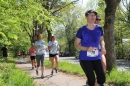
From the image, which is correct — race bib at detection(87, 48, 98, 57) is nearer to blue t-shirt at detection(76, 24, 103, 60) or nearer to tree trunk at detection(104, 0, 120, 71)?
blue t-shirt at detection(76, 24, 103, 60)

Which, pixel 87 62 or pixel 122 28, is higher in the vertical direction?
pixel 122 28

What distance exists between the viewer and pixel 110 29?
9.64m

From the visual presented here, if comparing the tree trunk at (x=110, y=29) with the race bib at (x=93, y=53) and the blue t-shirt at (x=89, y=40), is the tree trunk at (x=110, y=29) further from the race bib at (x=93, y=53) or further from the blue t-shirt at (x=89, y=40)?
the race bib at (x=93, y=53)

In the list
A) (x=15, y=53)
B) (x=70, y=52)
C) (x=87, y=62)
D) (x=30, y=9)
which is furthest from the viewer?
(x=70, y=52)

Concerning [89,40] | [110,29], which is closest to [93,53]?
[89,40]

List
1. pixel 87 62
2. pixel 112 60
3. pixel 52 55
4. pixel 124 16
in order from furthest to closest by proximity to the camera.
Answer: pixel 124 16 → pixel 52 55 → pixel 112 60 → pixel 87 62

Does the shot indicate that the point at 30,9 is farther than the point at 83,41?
Yes

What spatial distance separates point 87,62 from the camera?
4969 millimetres

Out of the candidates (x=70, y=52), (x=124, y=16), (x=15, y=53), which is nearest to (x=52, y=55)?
(x=124, y=16)

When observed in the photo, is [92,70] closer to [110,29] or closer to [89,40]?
[89,40]

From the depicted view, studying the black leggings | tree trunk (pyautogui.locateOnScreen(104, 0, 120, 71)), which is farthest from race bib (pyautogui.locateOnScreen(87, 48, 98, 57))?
tree trunk (pyautogui.locateOnScreen(104, 0, 120, 71))

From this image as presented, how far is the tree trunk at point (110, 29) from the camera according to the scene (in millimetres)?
9531

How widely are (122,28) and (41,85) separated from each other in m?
34.7

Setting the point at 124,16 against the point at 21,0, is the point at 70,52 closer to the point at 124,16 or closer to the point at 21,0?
the point at 124,16
